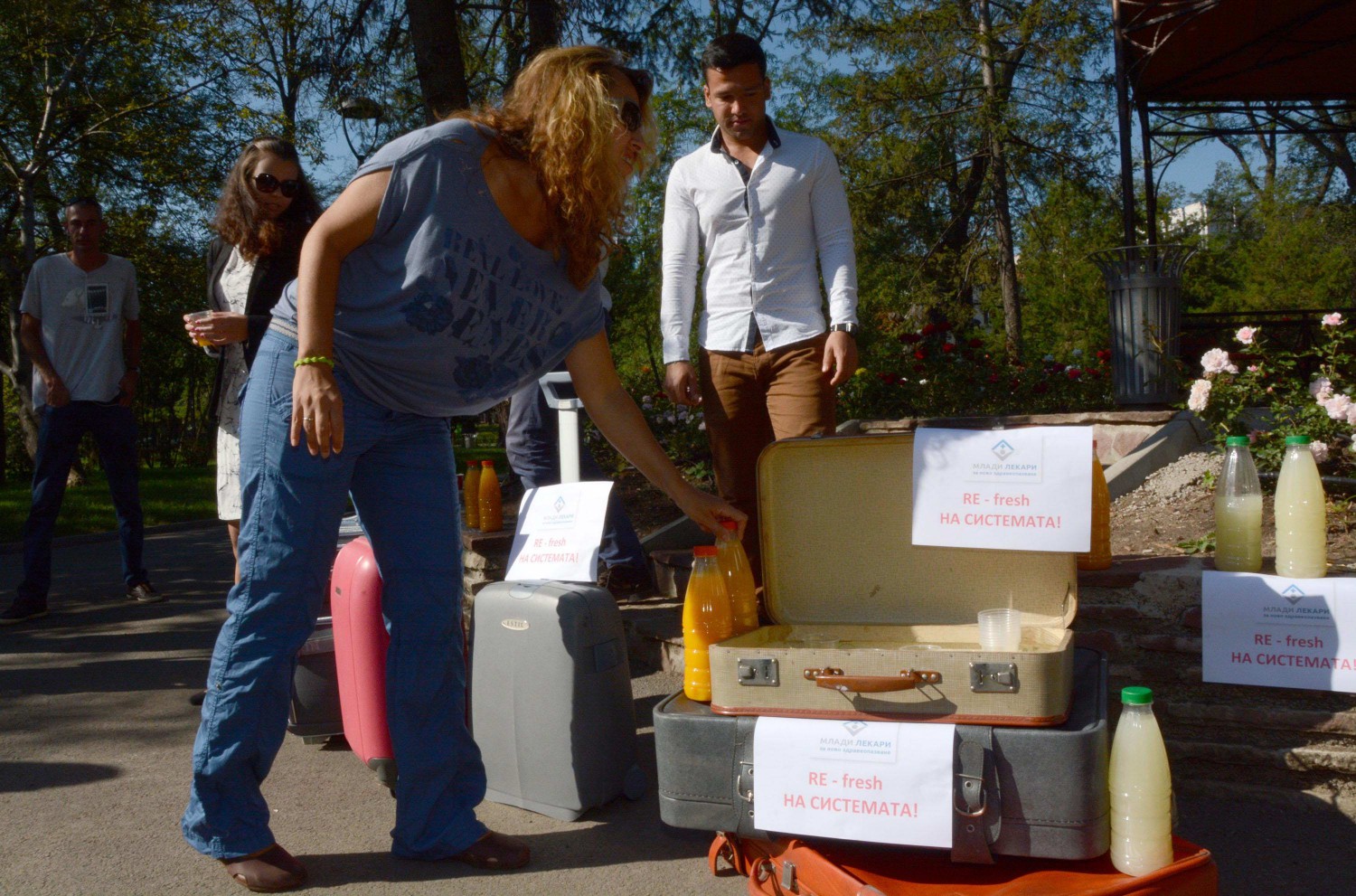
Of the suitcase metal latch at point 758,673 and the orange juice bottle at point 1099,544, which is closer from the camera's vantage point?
the suitcase metal latch at point 758,673

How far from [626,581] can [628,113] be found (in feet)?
8.53

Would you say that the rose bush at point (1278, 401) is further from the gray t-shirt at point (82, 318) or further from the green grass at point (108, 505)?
the gray t-shirt at point (82, 318)

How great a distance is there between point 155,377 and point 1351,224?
3011 cm

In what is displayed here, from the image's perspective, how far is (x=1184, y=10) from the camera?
6.39 m

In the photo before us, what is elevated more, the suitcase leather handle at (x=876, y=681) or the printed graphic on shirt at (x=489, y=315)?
the printed graphic on shirt at (x=489, y=315)

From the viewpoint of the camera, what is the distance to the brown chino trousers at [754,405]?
3.23 metres

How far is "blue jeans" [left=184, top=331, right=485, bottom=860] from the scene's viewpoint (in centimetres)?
223

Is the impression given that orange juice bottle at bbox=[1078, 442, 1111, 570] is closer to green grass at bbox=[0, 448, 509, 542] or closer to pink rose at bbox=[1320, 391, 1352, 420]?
pink rose at bbox=[1320, 391, 1352, 420]

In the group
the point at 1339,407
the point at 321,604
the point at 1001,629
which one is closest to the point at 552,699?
the point at 321,604

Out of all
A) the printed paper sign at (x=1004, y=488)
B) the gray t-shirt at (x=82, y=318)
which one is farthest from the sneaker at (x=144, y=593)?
the printed paper sign at (x=1004, y=488)

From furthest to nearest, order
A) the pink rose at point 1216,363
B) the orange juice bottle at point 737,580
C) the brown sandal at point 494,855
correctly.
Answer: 1. the pink rose at point 1216,363
2. the orange juice bottle at point 737,580
3. the brown sandal at point 494,855

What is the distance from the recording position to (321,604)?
2.36 meters

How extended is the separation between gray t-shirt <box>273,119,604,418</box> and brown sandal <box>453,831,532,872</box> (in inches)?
39.8

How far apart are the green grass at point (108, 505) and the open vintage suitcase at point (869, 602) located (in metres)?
4.61
